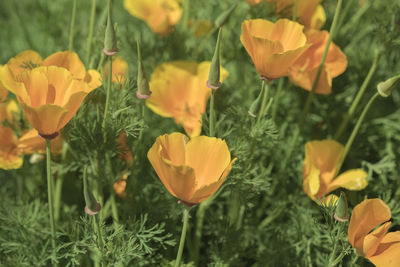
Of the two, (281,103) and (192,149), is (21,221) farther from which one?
(281,103)

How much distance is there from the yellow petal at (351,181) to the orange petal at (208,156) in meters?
0.40

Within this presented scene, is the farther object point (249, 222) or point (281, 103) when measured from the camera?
point (281, 103)

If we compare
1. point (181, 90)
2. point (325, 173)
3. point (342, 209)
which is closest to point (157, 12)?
point (181, 90)

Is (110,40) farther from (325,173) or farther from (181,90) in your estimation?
(325,173)

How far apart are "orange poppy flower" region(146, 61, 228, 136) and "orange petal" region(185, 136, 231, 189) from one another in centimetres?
33

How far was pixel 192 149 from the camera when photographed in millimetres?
914

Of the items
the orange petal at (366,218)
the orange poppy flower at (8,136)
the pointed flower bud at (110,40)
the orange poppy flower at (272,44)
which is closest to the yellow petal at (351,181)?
the orange petal at (366,218)

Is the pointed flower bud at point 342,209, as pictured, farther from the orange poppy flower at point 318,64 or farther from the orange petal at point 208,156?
the orange poppy flower at point 318,64

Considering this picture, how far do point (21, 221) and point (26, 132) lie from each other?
8.7 inches

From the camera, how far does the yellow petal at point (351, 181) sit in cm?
117

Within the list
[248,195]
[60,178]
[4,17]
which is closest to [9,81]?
[60,178]

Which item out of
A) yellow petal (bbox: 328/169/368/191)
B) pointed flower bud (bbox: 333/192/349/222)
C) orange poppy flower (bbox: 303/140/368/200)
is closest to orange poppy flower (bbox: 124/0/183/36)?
orange poppy flower (bbox: 303/140/368/200)

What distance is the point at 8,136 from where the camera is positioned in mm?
1223

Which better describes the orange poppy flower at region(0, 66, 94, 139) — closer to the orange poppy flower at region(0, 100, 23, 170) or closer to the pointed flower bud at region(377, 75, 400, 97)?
the orange poppy flower at region(0, 100, 23, 170)
